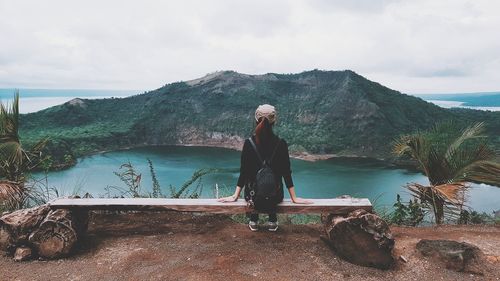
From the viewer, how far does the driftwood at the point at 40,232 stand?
288 centimetres

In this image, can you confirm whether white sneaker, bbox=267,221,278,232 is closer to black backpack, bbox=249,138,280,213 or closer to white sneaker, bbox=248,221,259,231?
white sneaker, bbox=248,221,259,231

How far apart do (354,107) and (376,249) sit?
46.3 meters

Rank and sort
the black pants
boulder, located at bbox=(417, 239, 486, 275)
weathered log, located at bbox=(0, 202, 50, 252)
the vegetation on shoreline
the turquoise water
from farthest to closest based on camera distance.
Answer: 1. the turquoise water
2. the vegetation on shoreline
3. the black pants
4. weathered log, located at bbox=(0, 202, 50, 252)
5. boulder, located at bbox=(417, 239, 486, 275)

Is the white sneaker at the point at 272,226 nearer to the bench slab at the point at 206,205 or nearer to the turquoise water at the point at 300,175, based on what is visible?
the bench slab at the point at 206,205

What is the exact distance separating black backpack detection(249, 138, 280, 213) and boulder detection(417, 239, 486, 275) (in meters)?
1.26

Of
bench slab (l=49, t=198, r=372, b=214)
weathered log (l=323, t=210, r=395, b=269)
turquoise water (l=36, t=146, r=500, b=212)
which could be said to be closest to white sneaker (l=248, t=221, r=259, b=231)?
bench slab (l=49, t=198, r=372, b=214)

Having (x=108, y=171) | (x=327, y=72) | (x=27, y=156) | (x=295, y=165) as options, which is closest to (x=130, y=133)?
(x=108, y=171)

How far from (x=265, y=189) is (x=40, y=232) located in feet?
5.72

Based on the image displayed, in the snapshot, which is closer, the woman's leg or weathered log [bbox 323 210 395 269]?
weathered log [bbox 323 210 395 269]

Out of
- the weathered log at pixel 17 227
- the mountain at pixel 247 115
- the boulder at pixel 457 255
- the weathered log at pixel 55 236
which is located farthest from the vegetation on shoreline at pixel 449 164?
the mountain at pixel 247 115

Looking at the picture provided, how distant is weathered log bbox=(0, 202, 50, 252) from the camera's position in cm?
292

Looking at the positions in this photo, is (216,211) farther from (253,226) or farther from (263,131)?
(263,131)

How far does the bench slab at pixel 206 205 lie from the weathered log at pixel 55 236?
166 millimetres

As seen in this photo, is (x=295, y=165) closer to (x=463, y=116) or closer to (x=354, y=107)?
(x=354, y=107)
